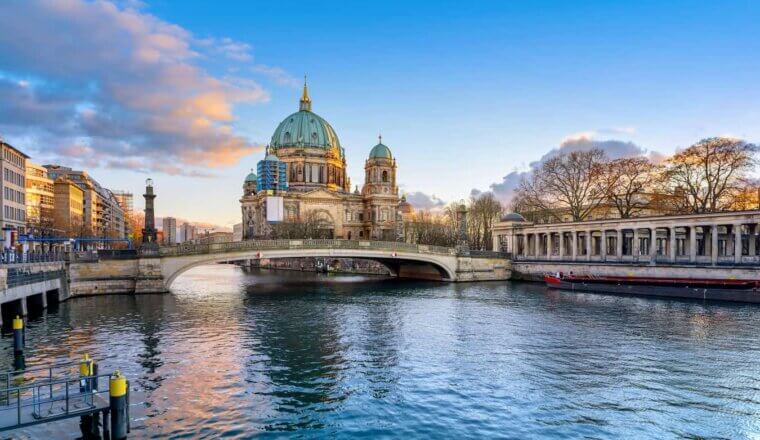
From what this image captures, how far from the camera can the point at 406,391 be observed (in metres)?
18.1

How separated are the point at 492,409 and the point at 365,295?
1294 inches

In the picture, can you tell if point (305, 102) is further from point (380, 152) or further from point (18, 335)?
point (18, 335)

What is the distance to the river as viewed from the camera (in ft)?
49.4

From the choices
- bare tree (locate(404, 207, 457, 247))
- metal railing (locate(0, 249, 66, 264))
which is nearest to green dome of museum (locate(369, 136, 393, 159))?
bare tree (locate(404, 207, 457, 247))

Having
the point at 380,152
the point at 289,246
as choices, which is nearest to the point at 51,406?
the point at 289,246

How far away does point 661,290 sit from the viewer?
46.1 metres

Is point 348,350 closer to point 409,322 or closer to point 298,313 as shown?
point 409,322

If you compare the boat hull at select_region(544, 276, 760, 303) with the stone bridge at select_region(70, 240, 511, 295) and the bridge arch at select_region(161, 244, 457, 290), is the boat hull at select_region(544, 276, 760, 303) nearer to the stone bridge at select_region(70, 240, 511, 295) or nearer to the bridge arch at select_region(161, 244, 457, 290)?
the stone bridge at select_region(70, 240, 511, 295)

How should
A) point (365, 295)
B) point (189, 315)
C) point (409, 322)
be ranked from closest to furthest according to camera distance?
point (409, 322) < point (189, 315) < point (365, 295)

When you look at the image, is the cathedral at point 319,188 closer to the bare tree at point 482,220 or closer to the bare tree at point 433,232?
the bare tree at point 433,232

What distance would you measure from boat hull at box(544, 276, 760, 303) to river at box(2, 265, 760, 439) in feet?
11.8

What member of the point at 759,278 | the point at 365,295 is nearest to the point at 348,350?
the point at 365,295

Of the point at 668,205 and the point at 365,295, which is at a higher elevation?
the point at 668,205

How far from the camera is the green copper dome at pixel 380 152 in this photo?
12331 centimetres
